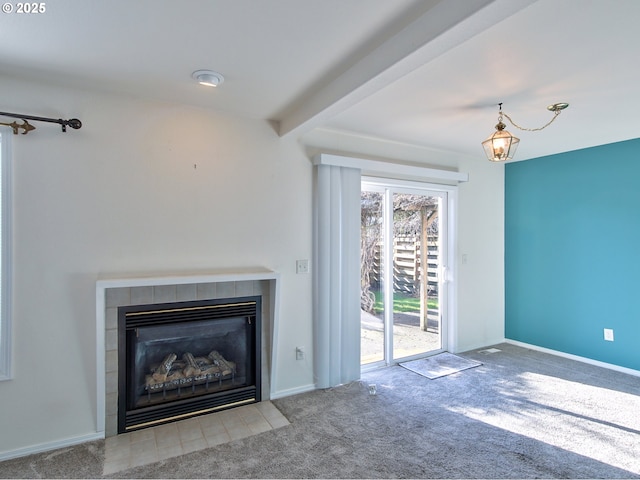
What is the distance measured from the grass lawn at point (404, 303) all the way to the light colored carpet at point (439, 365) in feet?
1.78

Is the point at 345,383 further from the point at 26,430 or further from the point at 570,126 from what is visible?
the point at 570,126

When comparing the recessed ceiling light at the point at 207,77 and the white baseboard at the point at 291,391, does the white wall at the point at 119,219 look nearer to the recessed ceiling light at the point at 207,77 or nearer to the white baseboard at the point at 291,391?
the white baseboard at the point at 291,391

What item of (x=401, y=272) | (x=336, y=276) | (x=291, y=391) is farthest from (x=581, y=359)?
(x=291, y=391)

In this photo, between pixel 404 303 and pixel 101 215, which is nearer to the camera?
pixel 101 215

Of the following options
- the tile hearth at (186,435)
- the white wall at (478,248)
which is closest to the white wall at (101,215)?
the tile hearth at (186,435)

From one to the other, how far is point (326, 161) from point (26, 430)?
9.08 feet

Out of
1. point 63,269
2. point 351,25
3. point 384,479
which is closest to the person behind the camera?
point 351,25

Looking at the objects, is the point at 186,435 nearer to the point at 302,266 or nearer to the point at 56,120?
the point at 302,266

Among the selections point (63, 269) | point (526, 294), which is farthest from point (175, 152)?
point (526, 294)

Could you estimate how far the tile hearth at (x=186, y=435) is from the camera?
216 centimetres

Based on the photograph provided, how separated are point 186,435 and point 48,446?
815 millimetres

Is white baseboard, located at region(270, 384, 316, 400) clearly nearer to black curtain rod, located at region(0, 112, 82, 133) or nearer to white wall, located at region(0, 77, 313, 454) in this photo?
white wall, located at region(0, 77, 313, 454)

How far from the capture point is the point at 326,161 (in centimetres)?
307

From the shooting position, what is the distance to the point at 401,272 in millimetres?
3885
